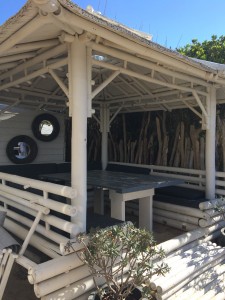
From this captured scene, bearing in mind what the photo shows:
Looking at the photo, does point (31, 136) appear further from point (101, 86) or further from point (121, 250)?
point (121, 250)

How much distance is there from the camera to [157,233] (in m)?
5.36

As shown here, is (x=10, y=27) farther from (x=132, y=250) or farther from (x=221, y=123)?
(x=221, y=123)

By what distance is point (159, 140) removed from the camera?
24.8 feet

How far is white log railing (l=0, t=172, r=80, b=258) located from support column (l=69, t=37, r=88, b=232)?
14cm

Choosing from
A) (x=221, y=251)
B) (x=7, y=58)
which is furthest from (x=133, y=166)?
(x=7, y=58)

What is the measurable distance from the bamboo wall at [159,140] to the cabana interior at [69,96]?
35 centimetres

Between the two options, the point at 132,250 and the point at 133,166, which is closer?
the point at 132,250

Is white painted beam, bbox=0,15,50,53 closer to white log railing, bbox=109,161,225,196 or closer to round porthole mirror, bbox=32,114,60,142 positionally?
round porthole mirror, bbox=32,114,60,142

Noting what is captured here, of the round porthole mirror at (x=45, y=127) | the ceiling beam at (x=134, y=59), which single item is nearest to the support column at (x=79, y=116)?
the ceiling beam at (x=134, y=59)

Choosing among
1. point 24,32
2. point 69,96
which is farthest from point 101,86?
point 24,32

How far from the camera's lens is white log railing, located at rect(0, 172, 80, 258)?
3.17 meters

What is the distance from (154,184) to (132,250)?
79.0 inches

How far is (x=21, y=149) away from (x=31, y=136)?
18.0 inches

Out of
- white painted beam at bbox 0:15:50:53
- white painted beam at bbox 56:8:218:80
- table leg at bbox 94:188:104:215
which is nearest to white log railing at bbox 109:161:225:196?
table leg at bbox 94:188:104:215
